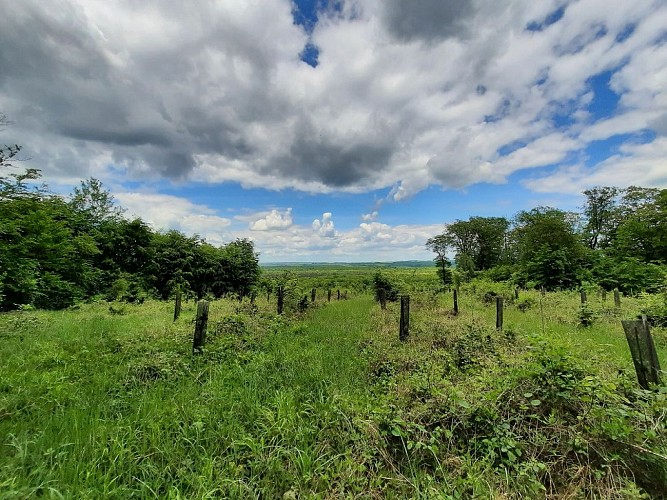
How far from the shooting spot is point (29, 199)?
1603 cm

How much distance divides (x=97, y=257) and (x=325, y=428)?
3018 centimetres

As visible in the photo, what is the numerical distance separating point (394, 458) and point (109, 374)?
14.3ft

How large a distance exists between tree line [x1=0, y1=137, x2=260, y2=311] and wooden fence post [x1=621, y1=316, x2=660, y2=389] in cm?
1997

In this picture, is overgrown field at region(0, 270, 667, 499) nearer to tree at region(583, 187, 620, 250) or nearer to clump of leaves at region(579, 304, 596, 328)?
clump of leaves at region(579, 304, 596, 328)

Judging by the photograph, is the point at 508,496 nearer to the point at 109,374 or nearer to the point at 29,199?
the point at 109,374

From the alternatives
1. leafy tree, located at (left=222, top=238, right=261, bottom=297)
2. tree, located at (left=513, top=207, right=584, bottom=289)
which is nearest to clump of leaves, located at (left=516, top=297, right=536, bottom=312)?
tree, located at (left=513, top=207, right=584, bottom=289)

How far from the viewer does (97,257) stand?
26453mm

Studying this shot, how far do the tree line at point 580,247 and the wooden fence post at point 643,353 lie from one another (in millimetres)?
23894

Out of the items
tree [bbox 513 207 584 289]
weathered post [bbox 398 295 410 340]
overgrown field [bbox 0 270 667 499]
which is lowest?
overgrown field [bbox 0 270 667 499]

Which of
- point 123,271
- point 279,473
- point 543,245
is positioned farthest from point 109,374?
point 543,245

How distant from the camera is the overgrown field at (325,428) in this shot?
275 centimetres

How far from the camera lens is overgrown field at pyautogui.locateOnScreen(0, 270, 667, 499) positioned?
2.75 meters

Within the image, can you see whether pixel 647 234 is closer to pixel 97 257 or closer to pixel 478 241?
pixel 478 241

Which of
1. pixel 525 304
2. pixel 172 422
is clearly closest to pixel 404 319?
pixel 172 422
